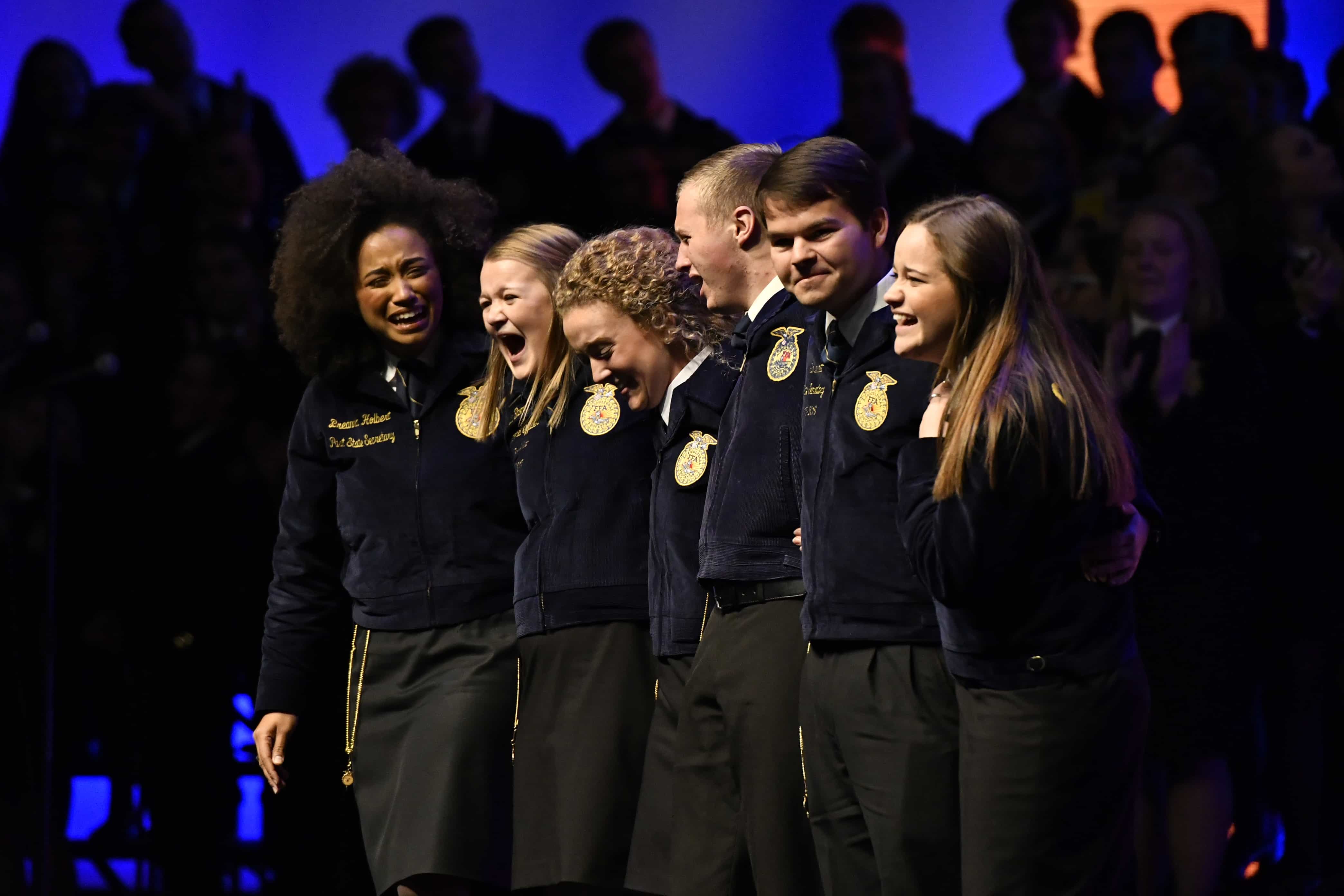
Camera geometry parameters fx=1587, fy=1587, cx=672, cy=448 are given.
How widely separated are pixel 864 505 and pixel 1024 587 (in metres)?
0.29

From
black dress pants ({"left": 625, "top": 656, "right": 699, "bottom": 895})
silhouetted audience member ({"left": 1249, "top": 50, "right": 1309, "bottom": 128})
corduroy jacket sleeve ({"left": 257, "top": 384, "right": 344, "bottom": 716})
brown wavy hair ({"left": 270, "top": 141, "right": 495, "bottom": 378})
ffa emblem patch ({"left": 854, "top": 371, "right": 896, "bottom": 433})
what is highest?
silhouetted audience member ({"left": 1249, "top": 50, "right": 1309, "bottom": 128})

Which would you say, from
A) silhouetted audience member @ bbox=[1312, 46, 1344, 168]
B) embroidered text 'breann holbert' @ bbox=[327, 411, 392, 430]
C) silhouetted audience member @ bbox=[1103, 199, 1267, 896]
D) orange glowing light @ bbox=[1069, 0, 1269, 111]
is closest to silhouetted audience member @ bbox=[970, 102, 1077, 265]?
orange glowing light @ bbox=[1069, 0, 1269, 111]

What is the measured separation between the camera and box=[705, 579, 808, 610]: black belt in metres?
2.55

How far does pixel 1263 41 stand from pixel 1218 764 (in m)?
Result: 2.07

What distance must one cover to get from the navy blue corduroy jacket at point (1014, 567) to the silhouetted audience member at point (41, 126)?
4230 millimetres

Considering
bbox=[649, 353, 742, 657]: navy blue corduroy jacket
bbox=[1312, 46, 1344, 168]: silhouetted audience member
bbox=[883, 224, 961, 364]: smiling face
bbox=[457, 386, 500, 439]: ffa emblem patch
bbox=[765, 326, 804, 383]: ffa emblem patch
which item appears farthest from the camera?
bbox=[1312, 46, 1344, 168]: silhouetted audience member

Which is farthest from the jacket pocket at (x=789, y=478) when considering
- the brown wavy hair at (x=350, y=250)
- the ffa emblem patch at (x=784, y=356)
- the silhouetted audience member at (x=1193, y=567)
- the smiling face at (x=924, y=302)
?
the silhouetted audience member at (x=1193, y=567)

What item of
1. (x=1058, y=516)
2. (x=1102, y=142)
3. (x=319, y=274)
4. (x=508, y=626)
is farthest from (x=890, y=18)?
(x=1058, y=516)

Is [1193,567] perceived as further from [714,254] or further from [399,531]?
[399,531]

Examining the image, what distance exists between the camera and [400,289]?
3.36 m

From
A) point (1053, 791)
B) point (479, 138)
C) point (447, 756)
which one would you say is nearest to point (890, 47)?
point (479, 138)

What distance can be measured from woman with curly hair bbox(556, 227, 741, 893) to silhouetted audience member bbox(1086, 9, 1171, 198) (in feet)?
6.79

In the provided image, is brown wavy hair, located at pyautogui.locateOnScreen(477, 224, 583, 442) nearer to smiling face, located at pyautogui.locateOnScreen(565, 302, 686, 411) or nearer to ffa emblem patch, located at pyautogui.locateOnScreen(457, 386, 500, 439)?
ffa emblem patch, located at pyautogui.locateOnScreen(457, 386, 500, 439)

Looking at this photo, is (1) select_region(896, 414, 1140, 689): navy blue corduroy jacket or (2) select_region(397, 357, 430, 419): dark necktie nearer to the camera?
(1) select_region(896, 414, 1140, 689): navy blue corduroy jacket
